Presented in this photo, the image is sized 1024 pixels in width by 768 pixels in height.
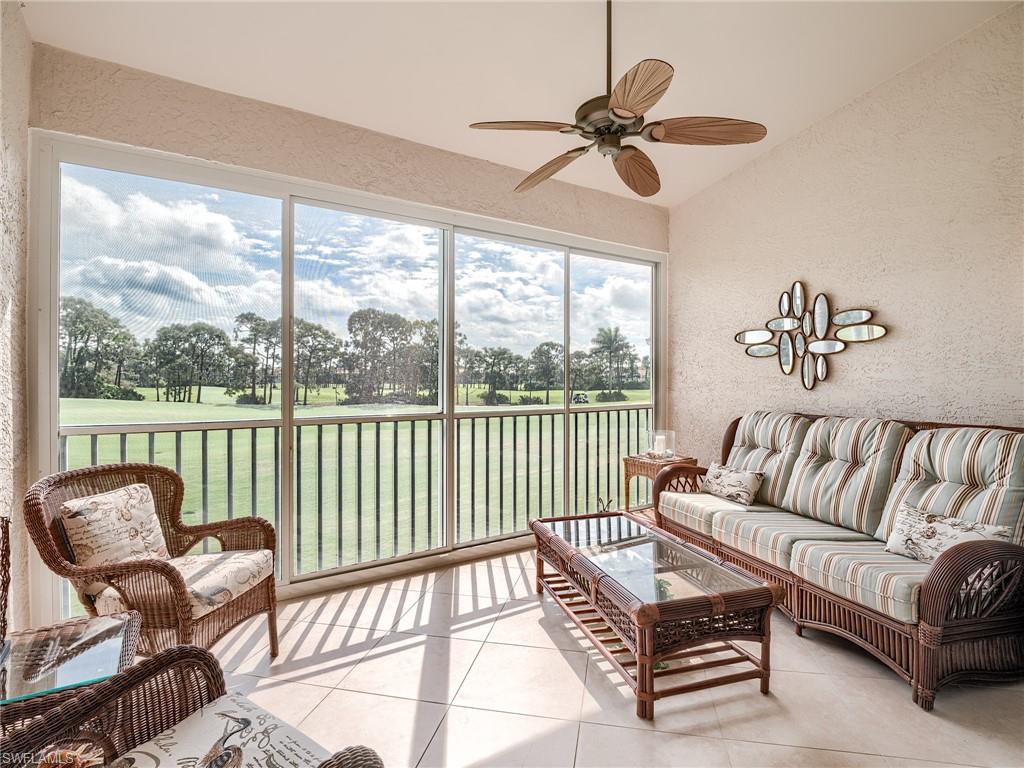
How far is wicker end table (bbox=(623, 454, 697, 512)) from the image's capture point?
3.90m

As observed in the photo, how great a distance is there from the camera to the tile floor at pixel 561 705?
5.54 ft

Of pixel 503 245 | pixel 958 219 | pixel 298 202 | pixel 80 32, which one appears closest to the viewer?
pixel 80 32

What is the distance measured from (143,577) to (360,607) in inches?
49.5

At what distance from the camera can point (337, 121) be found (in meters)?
3.06

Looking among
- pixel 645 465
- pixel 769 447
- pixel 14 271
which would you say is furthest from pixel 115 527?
pixel 769 447

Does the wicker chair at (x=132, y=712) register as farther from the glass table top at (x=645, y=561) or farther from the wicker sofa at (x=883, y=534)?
the wicker sofa at (x=883, y=534)

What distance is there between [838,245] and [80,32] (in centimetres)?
430

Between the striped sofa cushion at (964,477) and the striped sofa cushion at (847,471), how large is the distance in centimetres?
8

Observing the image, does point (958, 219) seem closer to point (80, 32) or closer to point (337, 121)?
point (337, 121)

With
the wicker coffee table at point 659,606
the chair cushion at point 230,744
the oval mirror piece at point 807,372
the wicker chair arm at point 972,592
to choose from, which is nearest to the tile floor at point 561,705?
the wicker coffee table at point 659,606

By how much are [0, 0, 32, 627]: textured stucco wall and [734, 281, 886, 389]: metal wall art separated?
4383 millimetres

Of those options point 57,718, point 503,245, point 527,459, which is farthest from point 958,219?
point 57,718

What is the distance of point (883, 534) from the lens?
2.51 m

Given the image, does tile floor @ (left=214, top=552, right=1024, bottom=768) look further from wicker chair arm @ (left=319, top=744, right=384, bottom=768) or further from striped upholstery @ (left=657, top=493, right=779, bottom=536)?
wicker chair arm @ (left=319, top=744, right=384, bottom=768)
